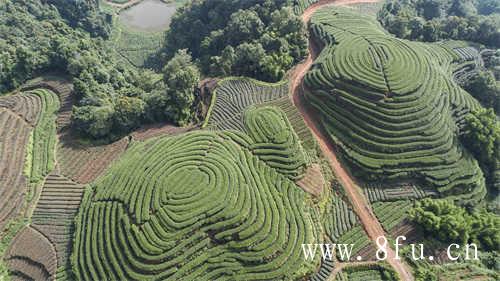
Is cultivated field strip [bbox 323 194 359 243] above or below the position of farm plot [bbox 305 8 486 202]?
below

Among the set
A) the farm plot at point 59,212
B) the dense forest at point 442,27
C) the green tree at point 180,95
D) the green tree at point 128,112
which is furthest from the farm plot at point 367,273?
the dense forest at point 442,27

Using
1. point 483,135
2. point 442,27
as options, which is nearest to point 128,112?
point 483,135

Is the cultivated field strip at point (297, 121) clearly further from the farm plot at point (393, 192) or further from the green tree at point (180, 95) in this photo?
the green tree at point (180, 95)

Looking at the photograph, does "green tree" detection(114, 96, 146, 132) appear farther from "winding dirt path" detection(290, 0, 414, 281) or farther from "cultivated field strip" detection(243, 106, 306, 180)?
"winding dirt path" detection(290, 0, 414, 281)

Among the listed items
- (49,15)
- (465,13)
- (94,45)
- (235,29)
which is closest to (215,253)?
(235,29)

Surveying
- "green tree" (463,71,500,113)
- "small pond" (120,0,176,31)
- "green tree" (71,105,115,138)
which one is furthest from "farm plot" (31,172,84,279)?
"small pond" (120,0,176,31)

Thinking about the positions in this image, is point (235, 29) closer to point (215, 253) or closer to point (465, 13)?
point (215, 253)
